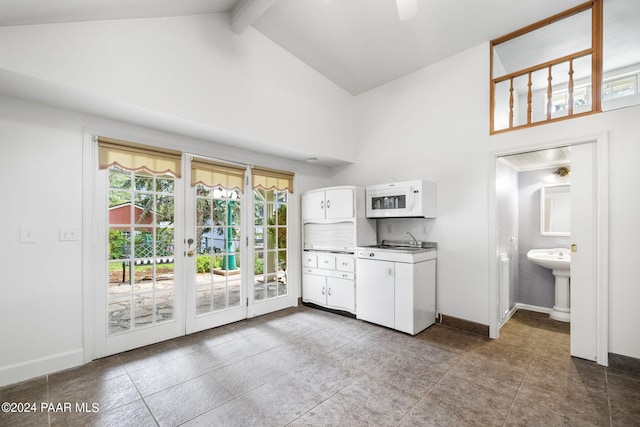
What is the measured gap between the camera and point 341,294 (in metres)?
3.94

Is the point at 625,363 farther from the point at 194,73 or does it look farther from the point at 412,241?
the point at 194,73

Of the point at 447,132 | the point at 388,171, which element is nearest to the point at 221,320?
A: the point at 388,171

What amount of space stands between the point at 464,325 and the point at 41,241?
4373 millimetres

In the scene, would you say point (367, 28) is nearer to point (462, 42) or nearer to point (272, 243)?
point (462, 42)

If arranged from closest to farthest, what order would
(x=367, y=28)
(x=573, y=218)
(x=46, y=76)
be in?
(x=46, y=76)
(x=573, y=218)
(x=367, y=28)

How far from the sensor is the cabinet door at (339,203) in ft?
12.8

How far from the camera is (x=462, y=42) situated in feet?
10.9

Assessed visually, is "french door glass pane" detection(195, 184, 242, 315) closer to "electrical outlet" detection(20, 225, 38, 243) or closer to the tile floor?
the tile floor

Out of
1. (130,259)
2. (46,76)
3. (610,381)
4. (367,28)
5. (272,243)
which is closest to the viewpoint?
(46,76)

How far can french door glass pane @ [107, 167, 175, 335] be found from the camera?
2.83m

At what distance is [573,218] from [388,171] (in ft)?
7.10

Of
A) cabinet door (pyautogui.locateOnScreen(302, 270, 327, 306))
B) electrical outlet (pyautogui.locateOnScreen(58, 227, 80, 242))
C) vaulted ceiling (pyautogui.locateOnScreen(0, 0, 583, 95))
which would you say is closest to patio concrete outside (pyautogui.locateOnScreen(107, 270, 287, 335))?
electrical outlet (pyautogui.locateOnScreen(58, 227, 80, 242))

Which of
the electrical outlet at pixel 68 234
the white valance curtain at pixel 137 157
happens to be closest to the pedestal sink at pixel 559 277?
the white valance curtain at pixel 137 157

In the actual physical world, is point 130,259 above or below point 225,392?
above
